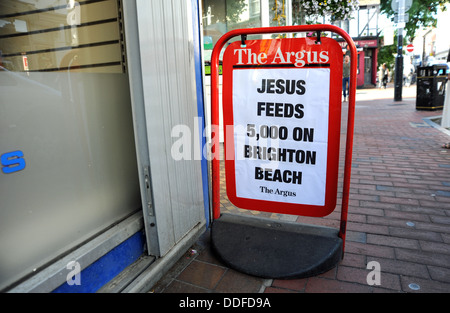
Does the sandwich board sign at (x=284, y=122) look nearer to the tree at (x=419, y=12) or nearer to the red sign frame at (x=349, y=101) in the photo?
the red sign frame at (x=349, y=101)

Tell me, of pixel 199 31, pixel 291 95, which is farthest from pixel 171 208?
pixel 199 31

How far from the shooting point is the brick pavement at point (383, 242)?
2.14 meters

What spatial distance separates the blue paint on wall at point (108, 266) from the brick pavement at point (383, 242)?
0.91 feet

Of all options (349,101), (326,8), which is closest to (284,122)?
(349,101)

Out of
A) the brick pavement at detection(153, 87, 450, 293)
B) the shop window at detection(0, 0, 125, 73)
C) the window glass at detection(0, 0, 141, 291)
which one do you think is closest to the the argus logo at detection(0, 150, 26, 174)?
the window glass at detection(0, 0, 141, 291)

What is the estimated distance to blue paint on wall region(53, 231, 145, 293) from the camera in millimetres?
1848

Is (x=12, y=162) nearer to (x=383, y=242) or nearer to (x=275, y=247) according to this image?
(x=275, y=247)

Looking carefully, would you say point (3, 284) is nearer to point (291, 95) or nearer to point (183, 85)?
point (183, 85)

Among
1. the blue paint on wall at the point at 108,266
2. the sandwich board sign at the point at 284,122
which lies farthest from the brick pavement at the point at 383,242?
the sandwich board sign at the point at 284,122

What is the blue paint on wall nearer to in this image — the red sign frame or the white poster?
the red sign frame

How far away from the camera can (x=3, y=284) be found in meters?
1.54

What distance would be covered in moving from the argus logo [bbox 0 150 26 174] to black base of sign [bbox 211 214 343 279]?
145 cm

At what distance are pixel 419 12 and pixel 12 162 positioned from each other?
16.8m

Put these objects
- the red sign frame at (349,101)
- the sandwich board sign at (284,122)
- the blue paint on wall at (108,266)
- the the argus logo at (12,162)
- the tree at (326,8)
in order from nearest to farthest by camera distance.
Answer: the the argus logo at (12,162)
the blue paint on wall at (108,266)
the red sign frame at (349,101)
the sandwich board sign at (284,122)
the tree at (326,8)
